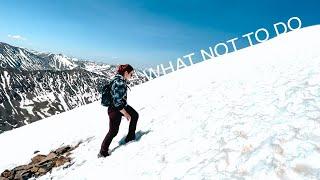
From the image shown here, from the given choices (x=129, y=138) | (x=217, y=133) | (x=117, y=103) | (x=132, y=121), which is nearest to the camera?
(x=217, y=133)

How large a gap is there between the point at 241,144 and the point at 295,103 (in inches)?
144

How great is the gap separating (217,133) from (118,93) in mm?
3950

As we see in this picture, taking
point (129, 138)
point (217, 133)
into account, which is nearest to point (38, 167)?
point (129, 138)

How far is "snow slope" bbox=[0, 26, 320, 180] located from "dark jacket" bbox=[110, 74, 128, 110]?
1.74 m

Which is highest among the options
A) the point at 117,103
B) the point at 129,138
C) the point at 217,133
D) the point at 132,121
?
the point at 117,103

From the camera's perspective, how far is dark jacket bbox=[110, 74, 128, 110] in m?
13.6

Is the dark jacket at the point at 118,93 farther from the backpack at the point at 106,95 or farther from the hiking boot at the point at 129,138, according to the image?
the hiking boot at the point at 129,138

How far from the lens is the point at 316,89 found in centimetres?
1420

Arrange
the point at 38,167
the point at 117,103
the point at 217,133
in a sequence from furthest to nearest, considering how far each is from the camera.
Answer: the point at 38,167 < the point at 117,103 < the point at 217,133

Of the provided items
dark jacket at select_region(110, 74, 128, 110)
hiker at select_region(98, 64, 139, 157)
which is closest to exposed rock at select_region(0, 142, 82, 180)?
hiker at select_region(98, 64, 139, 157)

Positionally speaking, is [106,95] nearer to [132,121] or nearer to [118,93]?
[118,93]

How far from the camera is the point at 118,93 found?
13.6m

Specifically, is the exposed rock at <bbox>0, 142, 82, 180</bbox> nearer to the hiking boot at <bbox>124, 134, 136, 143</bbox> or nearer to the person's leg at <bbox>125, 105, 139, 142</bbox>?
the hiking boot at <bbox>124, 134, 136, 143</bbox>

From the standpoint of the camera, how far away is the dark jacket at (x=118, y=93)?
13.6 m
